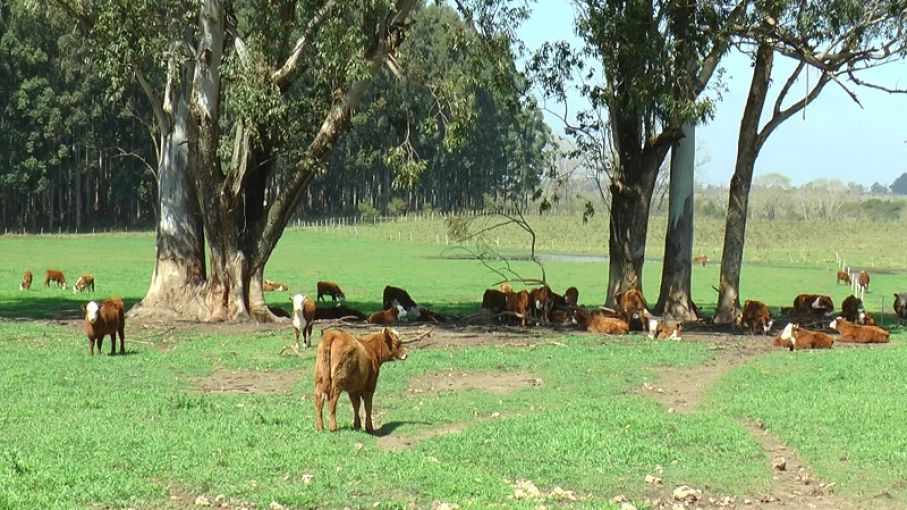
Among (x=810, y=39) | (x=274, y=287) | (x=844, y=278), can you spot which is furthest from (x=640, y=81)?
(x=844, y=278)

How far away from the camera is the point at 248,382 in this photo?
17.6 m

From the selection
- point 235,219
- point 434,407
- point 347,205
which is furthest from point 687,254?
point 347,205

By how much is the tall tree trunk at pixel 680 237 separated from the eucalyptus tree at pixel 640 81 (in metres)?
0.63

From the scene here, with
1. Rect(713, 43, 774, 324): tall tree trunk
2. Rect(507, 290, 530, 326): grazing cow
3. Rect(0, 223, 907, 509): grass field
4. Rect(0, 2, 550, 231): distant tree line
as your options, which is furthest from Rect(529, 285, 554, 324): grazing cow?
Rect(0, 2, 550, 231): distant tree line

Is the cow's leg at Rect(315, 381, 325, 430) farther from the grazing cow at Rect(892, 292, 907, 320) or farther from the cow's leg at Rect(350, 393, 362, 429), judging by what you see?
the grazing cow at Rect(892, 292, 907, 320)

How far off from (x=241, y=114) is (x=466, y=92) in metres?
5.39

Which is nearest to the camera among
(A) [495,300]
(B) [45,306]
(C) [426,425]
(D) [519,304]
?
(C) [426,425]

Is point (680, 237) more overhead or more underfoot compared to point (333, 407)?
more overhead

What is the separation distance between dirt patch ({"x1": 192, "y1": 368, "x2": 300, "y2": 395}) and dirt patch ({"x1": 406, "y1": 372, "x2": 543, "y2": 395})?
6.06ft

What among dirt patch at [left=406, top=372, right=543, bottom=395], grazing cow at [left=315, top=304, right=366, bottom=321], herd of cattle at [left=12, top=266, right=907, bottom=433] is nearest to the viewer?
dirt patch at [left=406, top=372, right=543, bottom=395]

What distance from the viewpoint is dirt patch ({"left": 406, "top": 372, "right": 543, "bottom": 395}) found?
1698cm

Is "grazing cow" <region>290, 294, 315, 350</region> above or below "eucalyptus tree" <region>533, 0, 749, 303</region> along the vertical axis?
below

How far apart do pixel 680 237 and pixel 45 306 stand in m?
16.7

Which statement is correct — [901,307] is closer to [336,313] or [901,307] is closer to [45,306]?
[336,313]
